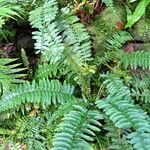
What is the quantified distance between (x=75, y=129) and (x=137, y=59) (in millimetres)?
1274

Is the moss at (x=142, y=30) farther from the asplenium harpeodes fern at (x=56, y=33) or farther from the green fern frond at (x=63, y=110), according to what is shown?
the green fern frond at (x=63, y=110)

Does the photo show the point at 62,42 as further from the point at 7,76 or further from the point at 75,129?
the point at 75,129

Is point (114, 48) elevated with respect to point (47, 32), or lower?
lower

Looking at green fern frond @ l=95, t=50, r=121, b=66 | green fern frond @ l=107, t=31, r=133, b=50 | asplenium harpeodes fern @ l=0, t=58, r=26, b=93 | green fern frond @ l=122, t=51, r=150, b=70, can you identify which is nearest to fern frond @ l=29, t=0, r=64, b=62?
asplenium harpeodes fern @ l=0, t=58, r=26, b=93

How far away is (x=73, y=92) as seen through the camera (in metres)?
4.29

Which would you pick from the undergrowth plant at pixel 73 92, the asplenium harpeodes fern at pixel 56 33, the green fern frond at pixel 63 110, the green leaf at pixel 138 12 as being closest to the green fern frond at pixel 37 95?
the undergrowth plant at pixel 73 92

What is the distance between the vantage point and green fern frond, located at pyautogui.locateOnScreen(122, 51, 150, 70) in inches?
162

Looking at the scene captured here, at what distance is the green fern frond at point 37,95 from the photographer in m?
4.00

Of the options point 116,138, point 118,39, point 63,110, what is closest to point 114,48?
point 118,39

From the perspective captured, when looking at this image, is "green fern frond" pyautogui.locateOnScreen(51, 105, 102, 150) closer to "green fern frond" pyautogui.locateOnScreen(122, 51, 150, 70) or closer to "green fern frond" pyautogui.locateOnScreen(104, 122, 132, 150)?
"green fern frond" pyautogui.locateOnScreen(104, 122, 132, 150)

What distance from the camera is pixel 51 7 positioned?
15.6 feet

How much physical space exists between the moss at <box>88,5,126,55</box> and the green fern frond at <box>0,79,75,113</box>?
83 cm

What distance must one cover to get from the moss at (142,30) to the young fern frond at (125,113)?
887 millimetres

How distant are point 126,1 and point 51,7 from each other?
1.05 meters
